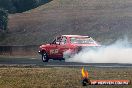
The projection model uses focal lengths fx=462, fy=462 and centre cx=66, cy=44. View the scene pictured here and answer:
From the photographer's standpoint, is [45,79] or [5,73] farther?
[5,73]

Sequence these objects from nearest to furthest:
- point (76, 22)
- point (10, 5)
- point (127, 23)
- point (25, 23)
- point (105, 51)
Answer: point (105, 51) → point (127, 23) → point (76, 22) → point (25, 23) → point (10, 5)

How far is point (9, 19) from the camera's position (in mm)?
67188

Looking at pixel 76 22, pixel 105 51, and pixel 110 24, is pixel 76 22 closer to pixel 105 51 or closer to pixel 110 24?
pixel 110 24

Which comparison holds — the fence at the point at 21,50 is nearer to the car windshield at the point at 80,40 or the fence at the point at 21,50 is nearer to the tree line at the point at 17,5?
the car windshield at the point at 80,40

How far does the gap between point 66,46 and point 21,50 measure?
1468 cm

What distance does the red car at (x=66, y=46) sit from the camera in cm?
2511

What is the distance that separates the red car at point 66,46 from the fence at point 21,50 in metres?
11.9

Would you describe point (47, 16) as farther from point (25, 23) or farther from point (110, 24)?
point (110, 24)

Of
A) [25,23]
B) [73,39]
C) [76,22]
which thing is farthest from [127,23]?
[73,39]

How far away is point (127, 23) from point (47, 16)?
48.0ft

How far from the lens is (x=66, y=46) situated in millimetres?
25656

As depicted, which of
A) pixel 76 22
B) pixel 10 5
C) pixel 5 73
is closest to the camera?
pixel 5 73

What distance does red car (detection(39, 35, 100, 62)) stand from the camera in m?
25.1

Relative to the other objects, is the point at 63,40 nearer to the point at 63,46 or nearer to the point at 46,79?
the point at 63,46
